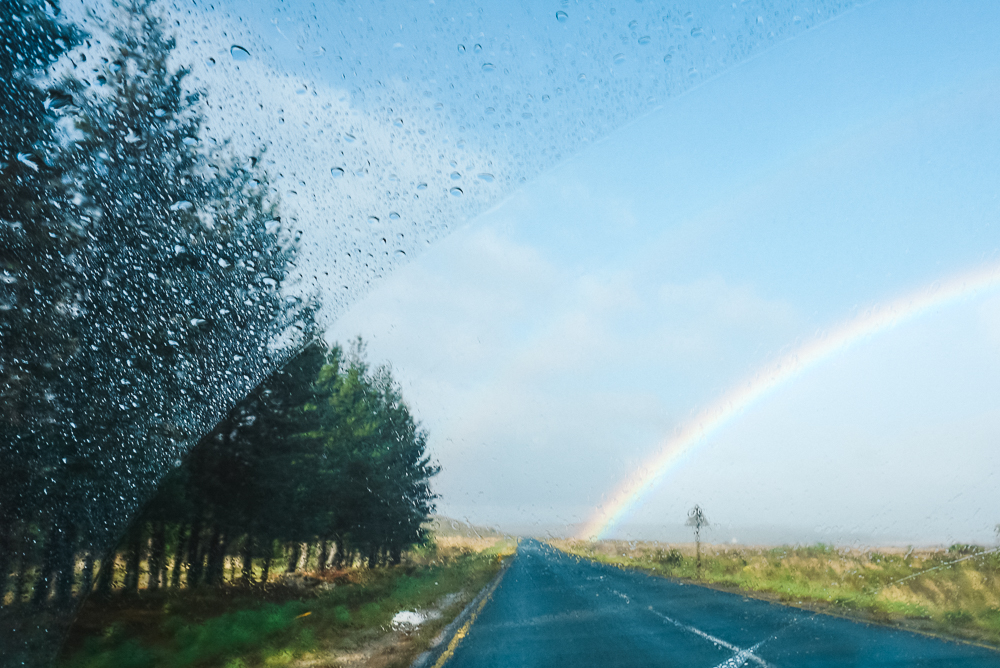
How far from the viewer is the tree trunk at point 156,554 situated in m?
7.77

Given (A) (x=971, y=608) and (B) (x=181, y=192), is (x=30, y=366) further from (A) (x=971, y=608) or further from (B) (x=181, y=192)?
(A) (x=971, y=608)

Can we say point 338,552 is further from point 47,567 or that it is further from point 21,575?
point 21,575

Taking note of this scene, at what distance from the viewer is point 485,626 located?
35.6 feet

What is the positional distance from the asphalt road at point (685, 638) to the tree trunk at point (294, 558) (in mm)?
2188

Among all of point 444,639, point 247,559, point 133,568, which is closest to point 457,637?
point 444,639

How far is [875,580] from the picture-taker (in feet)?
25.2

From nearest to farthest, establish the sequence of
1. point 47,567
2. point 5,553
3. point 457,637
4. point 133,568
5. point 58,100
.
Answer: point 58,100, point 5,553, point 47,567, point 133,568, point 457,637

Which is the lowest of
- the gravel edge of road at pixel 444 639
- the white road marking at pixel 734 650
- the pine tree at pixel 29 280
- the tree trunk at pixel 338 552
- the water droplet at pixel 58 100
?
the gravel edge of road at pixel 444 639

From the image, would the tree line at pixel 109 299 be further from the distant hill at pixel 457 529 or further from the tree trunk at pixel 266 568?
the tree trunk at pixel 266 568

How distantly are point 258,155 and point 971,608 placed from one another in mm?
12122

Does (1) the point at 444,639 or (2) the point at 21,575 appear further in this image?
(1) the point at 444,639

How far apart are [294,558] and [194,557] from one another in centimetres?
124

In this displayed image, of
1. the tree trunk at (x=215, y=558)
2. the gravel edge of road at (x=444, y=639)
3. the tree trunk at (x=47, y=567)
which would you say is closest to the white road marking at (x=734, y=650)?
the gravel edge of road at (x=444, y=639)

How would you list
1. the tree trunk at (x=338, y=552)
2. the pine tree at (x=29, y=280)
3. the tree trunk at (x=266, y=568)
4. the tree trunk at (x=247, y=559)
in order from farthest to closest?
the tree trunk at (x=247, y=559) → the tree trunk at (x=266, y=568) → the tree trunk at (x=338, y=552) → the pine tree at (x=29, y=280)
